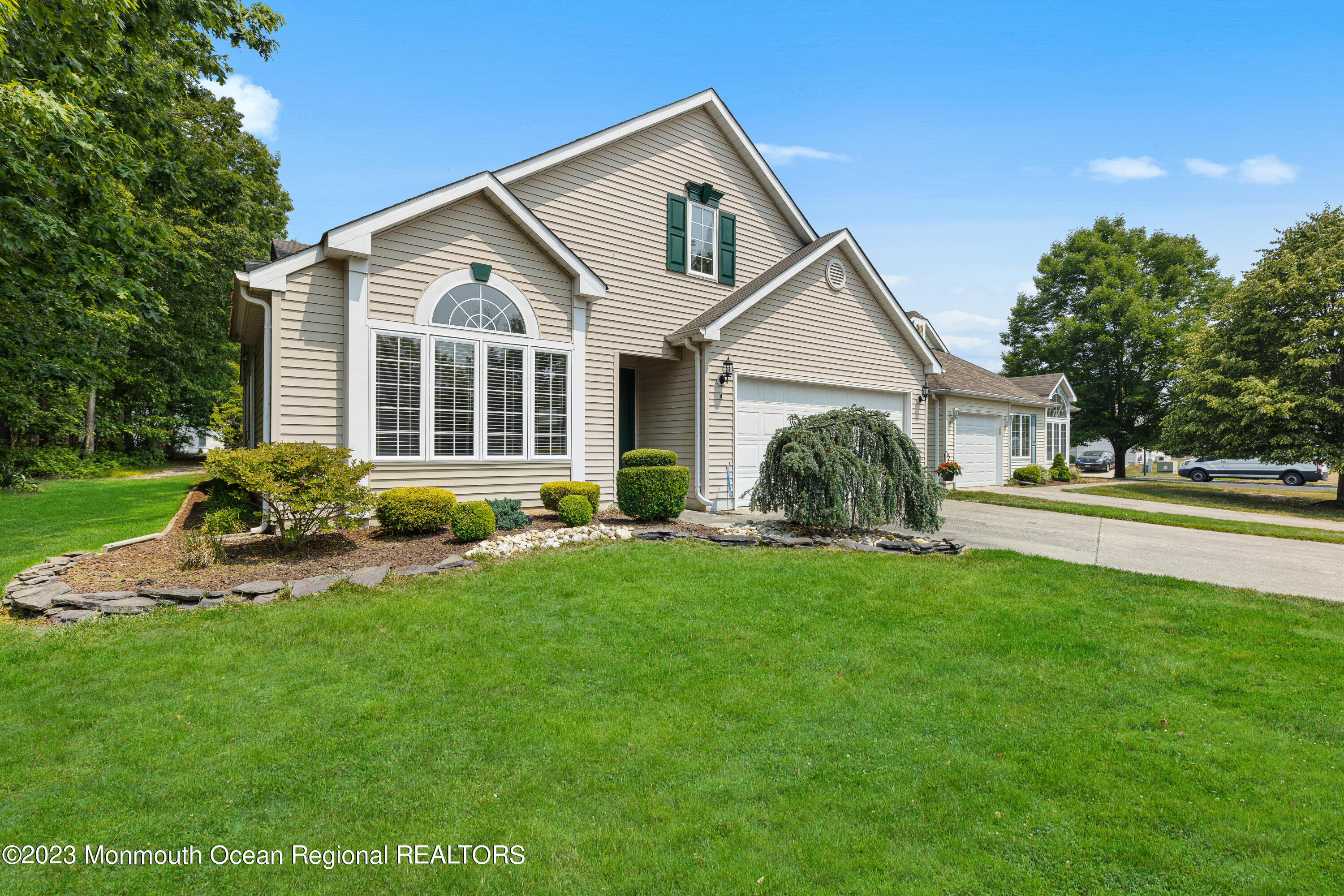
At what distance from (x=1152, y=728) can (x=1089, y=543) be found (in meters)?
6.67

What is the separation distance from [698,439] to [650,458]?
1.96 metres

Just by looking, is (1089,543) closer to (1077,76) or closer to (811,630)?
(811,630)

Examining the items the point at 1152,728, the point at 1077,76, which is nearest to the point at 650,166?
the point at 1077,76

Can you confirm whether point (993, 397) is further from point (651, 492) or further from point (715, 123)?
point (651, 492)

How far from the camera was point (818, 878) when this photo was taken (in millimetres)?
2281

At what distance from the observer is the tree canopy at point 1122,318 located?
28938 mm

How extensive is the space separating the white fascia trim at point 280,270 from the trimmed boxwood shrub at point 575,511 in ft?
15.6

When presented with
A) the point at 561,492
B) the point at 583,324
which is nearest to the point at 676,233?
the point at 583,324

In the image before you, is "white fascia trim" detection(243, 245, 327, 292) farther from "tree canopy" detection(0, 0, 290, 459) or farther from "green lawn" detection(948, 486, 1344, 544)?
"green lawn" detection(948, 486, 1344, 544)

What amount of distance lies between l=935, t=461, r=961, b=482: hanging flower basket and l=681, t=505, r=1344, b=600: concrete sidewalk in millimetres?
4387

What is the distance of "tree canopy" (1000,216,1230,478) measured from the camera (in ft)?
94.9

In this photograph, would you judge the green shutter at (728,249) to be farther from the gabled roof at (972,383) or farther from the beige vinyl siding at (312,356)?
the beige vinyl siding at (312,356)

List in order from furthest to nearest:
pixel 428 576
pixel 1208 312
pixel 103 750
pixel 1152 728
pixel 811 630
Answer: pixel 1208 312
pixel 428 576
pixel 811 630
pixel 1152 728
pixel 103 750

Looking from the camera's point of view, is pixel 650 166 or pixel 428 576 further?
pixel 650 166
